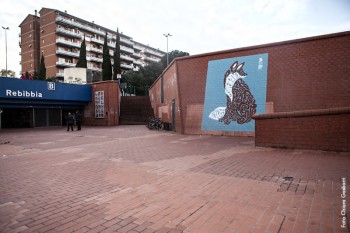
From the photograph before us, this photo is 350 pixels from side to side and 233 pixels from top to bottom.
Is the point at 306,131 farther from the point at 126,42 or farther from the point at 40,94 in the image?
the point at 126,42

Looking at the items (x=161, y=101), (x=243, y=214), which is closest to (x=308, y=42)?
(x=243, y=214)

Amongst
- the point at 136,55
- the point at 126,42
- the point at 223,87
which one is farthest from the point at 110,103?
the point at 136,55

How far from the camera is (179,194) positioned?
4.49 meters

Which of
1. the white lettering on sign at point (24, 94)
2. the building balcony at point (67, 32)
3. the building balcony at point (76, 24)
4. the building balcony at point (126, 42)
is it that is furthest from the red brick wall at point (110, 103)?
the building balcony at point (126, 42)

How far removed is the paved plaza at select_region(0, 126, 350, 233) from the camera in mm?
3316

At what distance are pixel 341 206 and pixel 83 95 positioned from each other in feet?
87.0

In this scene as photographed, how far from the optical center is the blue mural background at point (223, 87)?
13125 mm

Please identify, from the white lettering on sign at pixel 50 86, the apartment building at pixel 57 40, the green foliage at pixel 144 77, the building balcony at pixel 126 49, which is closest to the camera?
the white lettering on sign at pixel 50 86

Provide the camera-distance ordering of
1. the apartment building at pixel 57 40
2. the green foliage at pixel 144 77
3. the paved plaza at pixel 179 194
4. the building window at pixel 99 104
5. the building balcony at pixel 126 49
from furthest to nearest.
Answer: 1. the building balcony at pixel 126 49
2. the apartment building at pixel 57 40
3. the green foliage at pixel 144 77
4. the building window at pixel 99 104
5. the paved plaza at pixel 179 194

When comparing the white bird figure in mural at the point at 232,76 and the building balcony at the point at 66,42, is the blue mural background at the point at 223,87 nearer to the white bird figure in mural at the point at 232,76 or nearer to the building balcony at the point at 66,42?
the white bird figure in mural at the point at 232,76

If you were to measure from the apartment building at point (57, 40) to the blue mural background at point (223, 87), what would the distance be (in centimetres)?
5223

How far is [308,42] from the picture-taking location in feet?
38.6

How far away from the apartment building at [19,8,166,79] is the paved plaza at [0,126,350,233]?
5785 centimetres

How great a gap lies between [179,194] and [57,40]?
62.3 m
